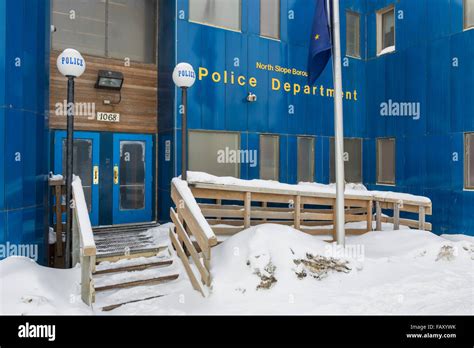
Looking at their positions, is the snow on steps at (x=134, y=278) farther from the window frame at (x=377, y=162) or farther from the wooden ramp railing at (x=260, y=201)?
the window frame at (x=377, y=162)

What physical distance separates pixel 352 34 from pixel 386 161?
442 centimetres

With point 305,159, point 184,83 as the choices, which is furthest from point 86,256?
point 305,159

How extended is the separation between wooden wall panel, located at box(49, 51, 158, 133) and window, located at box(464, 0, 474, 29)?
27.7 ft

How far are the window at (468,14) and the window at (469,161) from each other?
2928 mm

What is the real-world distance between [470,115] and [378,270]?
5855 mm

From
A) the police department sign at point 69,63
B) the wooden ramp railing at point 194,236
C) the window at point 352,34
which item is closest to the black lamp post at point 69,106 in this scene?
the police department sign at point 69,63

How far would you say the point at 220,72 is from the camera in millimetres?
9938

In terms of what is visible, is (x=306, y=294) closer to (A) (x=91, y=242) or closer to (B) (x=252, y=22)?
(A) (x=91, y=242)

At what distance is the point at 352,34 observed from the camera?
12.7m

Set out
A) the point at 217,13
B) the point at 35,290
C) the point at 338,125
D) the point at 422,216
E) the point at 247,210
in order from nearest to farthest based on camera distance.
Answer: the point at 35,290, the point at 338,125, the point at 247,210, the point at 422,216, the point at 217,13
